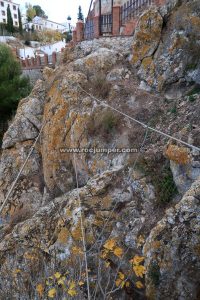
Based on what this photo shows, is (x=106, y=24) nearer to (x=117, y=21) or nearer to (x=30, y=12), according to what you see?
(x=117, y=21)

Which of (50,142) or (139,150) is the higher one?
(139,150)

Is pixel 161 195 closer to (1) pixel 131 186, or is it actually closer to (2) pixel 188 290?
(1) pixel 131 186

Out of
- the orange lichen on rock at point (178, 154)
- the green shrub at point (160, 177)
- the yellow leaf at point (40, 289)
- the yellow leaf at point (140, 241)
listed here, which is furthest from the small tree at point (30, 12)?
the yellow leaf at point (40, 289)

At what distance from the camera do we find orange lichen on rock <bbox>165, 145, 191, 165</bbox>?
436cm

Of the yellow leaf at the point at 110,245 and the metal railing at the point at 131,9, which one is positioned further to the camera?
the metal railing at the point at 131,9

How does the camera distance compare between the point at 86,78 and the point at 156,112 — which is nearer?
the point at 156,112

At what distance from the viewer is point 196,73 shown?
239 inches

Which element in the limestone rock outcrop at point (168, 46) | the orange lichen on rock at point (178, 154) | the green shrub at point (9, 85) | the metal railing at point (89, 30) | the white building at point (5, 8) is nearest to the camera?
the orange lichen on rock at point (178, 154)

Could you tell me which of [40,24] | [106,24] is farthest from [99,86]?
[40,24]

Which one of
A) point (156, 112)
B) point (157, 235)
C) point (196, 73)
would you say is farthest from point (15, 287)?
point (196, 73)

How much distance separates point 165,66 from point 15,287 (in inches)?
234

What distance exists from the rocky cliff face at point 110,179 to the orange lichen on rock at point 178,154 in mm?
17

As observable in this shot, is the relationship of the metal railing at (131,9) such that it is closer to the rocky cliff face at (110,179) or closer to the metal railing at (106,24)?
the metal railing at (106,24)

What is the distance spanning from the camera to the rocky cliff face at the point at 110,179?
338 cm
